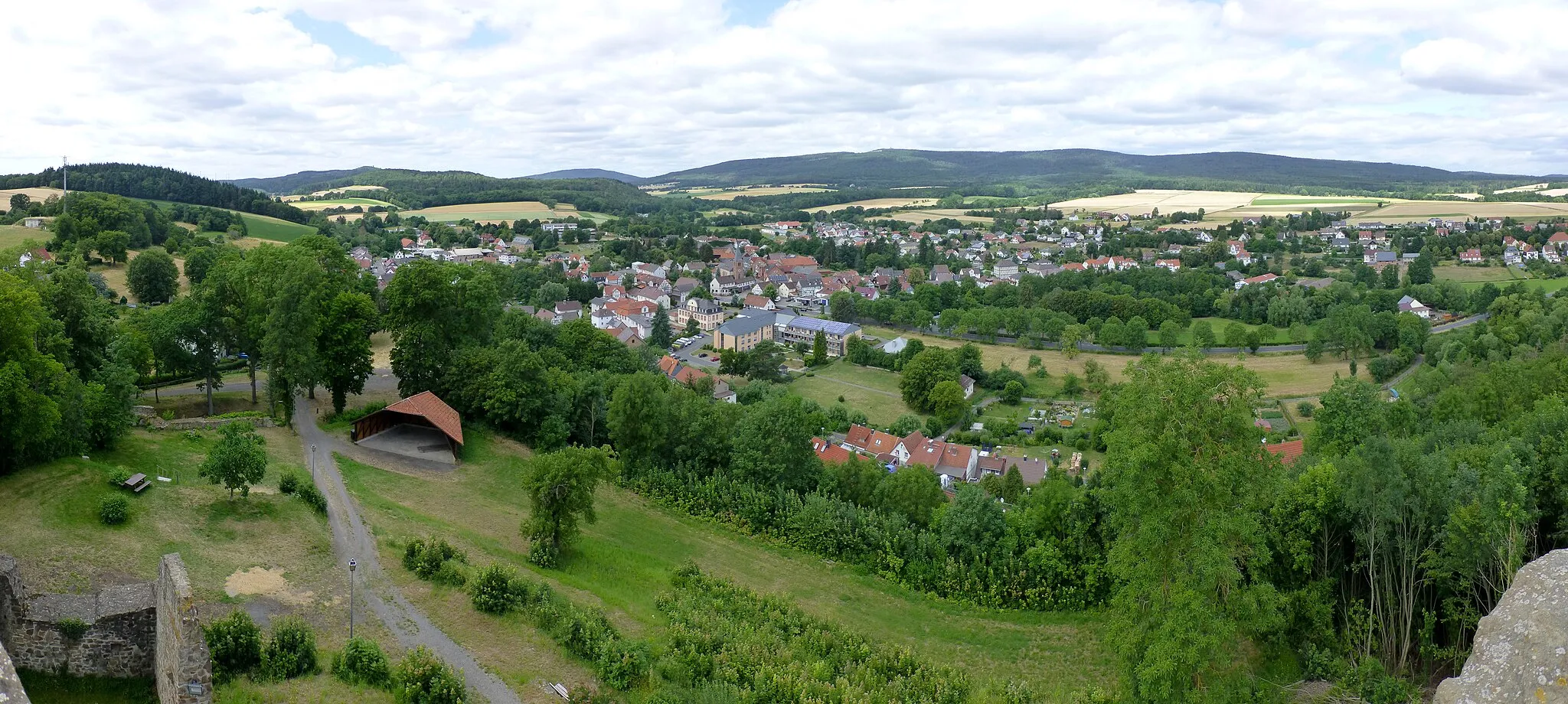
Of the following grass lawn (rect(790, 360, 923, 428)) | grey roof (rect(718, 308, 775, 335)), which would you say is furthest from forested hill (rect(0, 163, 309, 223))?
grass lawn (rect(790, 360, 923, 428))

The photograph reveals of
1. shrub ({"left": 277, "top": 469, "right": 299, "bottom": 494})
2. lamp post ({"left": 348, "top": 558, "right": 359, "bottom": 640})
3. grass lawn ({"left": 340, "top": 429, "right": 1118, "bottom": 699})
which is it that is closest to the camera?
lamp post ({"left": 348, "top": 558, "right": 359, "bottom": 640})

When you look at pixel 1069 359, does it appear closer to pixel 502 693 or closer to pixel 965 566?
pixel 965 566

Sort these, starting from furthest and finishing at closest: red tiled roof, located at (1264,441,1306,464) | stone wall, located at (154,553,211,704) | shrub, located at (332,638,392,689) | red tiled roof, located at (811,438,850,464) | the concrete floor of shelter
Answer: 1. red tiled roof, located at (811,438,850,464)
2. red tiled roof, located at (1264,441,1306,464)
3. the concrete floor of shelter
4. shrub, located at (332,638,392,689)
5. stone wall, located at (154,553,211,704)

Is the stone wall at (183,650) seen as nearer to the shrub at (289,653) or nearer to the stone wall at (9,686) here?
the shrub at (289,653)

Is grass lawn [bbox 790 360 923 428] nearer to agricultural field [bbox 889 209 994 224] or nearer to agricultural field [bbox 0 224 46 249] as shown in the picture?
agricultural field [bbox 0 224 46 249]

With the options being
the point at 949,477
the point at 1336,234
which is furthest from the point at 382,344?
the point at 1336,234

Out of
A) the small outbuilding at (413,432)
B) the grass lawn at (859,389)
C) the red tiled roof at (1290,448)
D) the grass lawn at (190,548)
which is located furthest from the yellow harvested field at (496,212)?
the grass lawn at (190,548)
